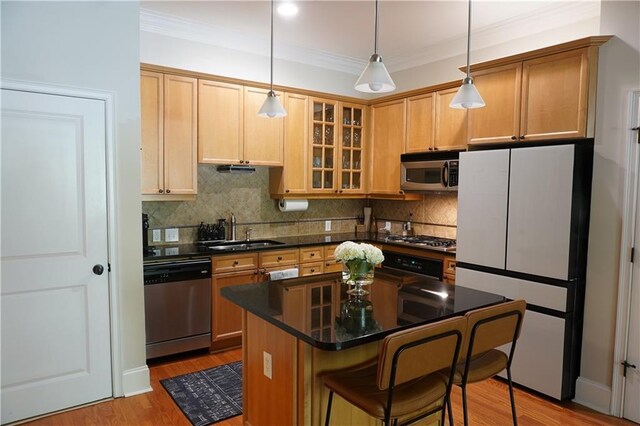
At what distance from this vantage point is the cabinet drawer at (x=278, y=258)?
411cm

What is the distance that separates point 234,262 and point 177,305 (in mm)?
602

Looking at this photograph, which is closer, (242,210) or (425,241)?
(425,241)

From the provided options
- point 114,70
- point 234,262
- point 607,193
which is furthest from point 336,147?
point 607,193

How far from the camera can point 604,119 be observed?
2.96 m

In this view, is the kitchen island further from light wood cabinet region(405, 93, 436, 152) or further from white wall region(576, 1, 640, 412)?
light wood cabinet region(405, 93, 436, 152)

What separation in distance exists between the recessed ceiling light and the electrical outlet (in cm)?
269

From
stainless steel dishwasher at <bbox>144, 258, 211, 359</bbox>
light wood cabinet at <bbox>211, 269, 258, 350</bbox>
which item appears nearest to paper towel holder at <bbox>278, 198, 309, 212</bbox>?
light wood cabinet at <bbox>211, 269, 258, 350</bbox>

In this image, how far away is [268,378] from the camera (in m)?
2.23

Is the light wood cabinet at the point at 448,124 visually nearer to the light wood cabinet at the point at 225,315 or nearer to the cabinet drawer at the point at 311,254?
the cabinet drawer at the point at 311,254

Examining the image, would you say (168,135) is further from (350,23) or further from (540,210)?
(540,210)

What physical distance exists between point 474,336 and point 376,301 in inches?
21.0

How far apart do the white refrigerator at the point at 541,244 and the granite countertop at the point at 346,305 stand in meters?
0.89

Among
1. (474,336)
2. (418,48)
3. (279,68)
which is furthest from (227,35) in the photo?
(474,336)

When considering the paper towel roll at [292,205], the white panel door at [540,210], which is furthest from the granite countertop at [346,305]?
the paper towel roll at [292,205]
